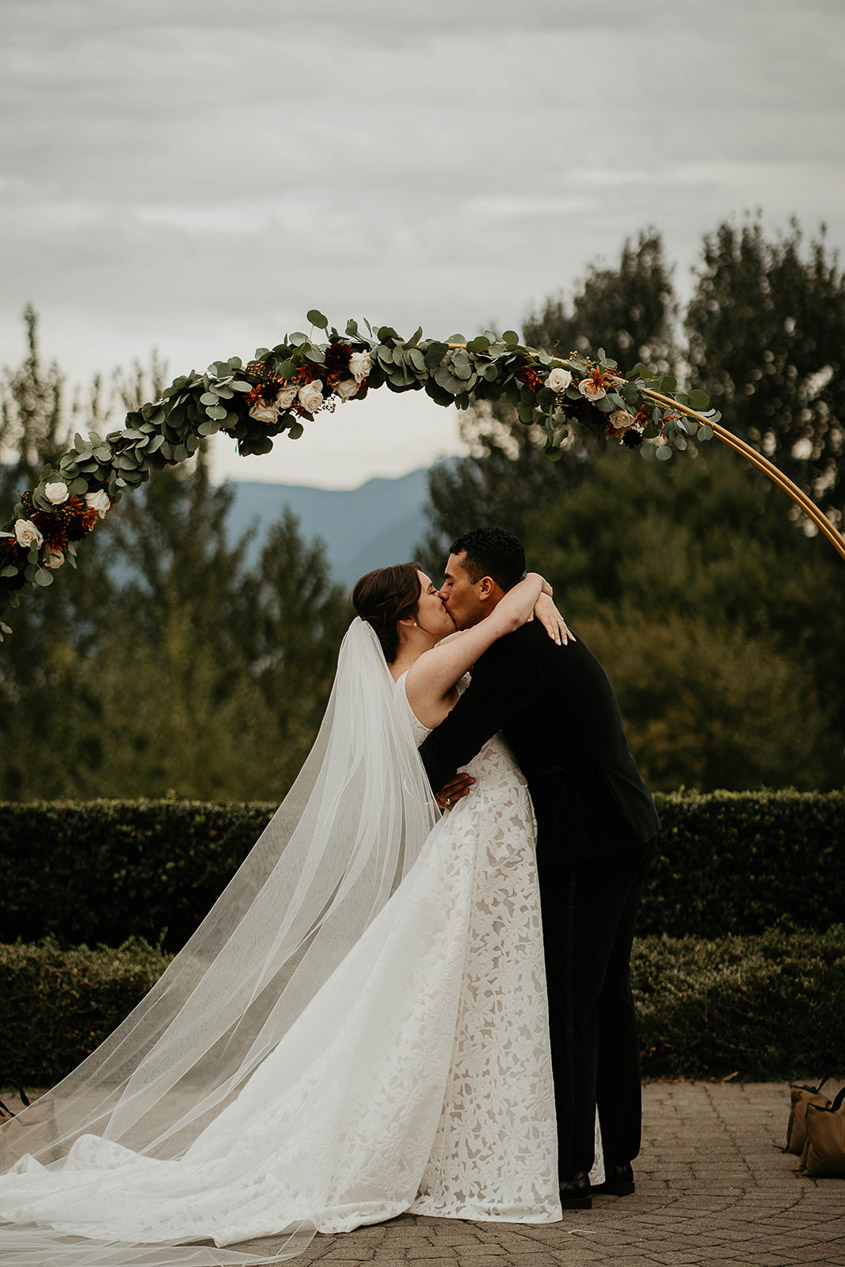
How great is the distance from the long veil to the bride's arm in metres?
0.13

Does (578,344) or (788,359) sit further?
(578,344)

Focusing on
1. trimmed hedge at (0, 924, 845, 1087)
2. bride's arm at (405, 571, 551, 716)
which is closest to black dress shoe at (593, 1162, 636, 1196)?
bride's arm at (405, 571, 551, 716)

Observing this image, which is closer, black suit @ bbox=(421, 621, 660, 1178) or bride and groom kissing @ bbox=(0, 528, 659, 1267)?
bride and groom kissing @ bbox=(0, 528, 659, 1267)

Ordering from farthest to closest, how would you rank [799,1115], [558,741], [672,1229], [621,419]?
[799,1115]
[621,419]
[558,741]
[672,1229]

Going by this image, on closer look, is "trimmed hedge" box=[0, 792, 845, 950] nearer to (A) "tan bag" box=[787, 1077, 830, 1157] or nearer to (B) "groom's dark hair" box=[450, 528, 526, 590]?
(A) "tan bag" box=[787, 1077, 830, 1157]

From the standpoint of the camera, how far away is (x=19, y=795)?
55.7 ft

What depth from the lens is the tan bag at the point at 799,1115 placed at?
453cm

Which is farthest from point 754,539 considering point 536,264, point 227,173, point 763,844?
point 763,844

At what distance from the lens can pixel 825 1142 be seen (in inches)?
168

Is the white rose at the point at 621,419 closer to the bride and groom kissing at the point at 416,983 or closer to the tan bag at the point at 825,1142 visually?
the bride and groom kissing at the point at 416,983

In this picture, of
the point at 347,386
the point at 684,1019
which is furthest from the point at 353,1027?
the point at 684,1019

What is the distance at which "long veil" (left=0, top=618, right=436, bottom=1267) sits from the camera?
3.99 metres

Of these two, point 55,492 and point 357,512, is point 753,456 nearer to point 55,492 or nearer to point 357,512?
point 55,492

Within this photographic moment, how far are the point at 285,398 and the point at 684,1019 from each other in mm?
3754
